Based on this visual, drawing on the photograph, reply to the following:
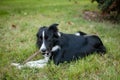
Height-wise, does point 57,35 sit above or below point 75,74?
above

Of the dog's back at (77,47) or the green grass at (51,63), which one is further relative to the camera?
the dog's back at (77,47)

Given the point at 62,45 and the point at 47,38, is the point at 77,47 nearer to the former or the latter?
the point at 62,45

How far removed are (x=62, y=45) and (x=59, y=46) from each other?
0.10 metres

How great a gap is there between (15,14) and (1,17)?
1211 millimetres

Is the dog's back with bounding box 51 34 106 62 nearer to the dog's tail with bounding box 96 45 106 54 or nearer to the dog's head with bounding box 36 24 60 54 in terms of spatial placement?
the dog's tail with bounding box 96 45 106 54

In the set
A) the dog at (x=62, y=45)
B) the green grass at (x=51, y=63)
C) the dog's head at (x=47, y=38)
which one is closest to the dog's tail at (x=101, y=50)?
the dog at (x=62, y=45)

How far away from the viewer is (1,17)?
12492mm

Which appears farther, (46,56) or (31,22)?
(31,22)

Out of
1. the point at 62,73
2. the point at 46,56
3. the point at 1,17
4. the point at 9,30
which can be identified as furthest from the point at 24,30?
the point at 62,73

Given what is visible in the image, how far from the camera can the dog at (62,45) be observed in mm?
5977

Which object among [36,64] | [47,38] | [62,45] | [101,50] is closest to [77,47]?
[62,45]

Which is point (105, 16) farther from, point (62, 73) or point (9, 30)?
point (62, 73)

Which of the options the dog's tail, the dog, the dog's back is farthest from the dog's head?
the dog's tail

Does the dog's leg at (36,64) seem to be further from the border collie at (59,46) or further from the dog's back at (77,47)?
the dog's back at (77,47)
